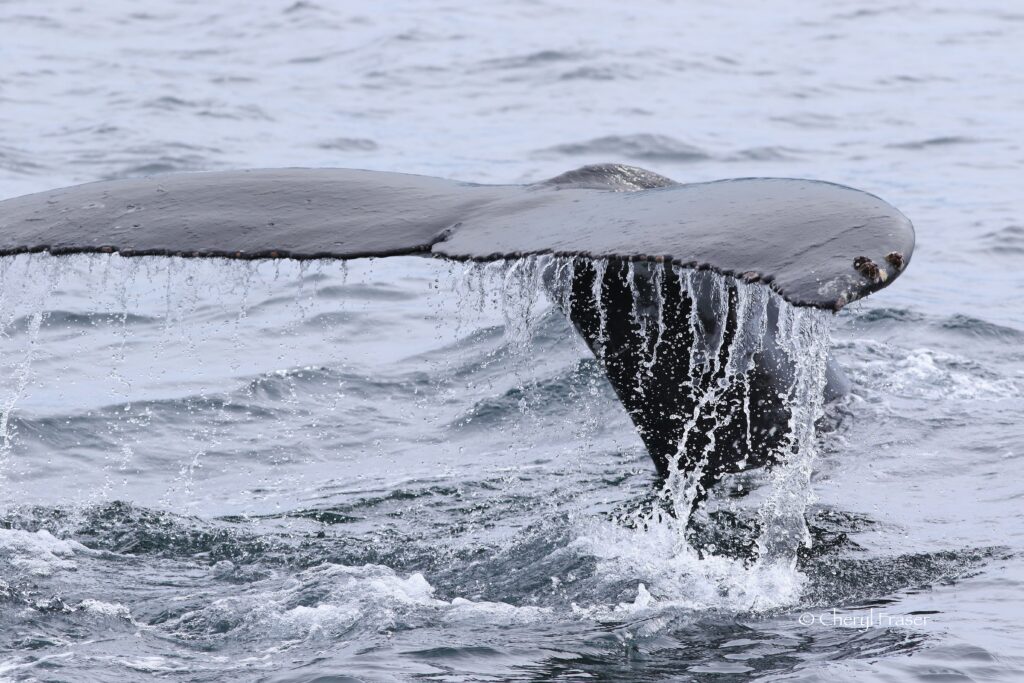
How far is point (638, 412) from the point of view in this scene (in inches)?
206

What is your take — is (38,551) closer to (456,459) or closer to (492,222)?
(456,459)

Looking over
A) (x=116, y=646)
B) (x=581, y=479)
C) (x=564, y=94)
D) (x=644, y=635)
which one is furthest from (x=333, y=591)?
(x=564, y=94)

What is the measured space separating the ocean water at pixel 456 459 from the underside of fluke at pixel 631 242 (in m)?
0.19

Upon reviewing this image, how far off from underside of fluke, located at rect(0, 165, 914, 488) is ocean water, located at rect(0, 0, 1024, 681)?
0.63 ft

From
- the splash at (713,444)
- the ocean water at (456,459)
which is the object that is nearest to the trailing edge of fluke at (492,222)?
the ocean water at (456,459)

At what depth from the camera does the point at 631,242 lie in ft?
12.3

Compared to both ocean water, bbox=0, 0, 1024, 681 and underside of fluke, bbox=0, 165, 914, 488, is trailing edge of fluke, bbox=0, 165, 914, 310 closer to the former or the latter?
underside of fluke, bbox=0, 165, 914, 488

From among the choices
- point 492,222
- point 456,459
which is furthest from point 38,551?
point 492,222

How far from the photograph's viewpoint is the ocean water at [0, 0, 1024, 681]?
4.58 m

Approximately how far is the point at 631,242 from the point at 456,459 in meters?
3.21

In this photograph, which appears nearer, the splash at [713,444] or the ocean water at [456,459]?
the ocean water at [456,459]

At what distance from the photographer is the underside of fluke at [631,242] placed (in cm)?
352

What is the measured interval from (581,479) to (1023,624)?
2.09 metres

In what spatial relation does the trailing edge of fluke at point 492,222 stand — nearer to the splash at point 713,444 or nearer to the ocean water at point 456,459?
the ocean water at point 456,459
